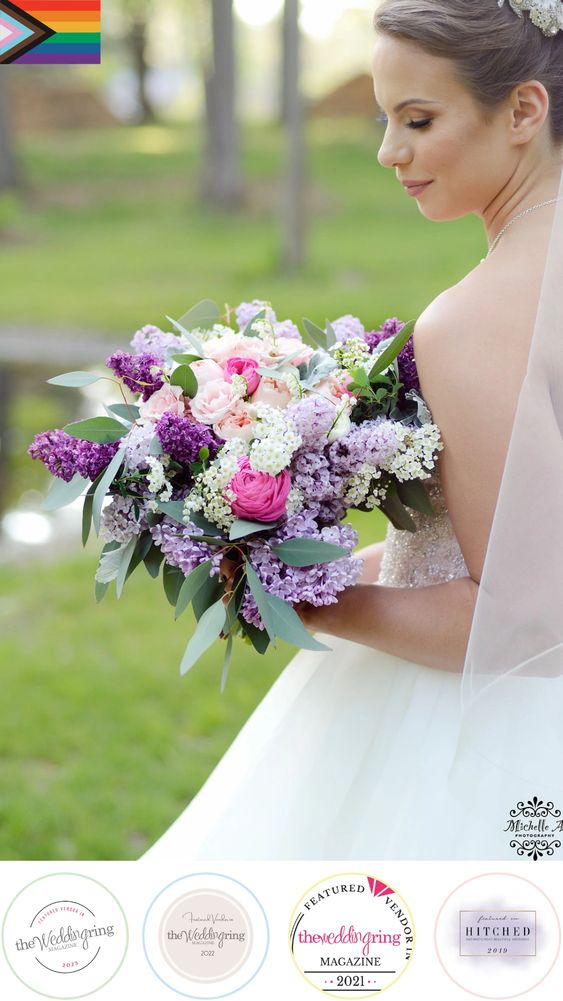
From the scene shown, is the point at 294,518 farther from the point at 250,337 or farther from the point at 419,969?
the point at 419,969

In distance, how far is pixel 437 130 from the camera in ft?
6.11

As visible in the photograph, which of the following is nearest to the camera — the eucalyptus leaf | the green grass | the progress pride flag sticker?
the eucalyptus leaf

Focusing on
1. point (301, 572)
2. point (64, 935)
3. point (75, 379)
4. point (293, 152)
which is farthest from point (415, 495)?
point (293, 152)

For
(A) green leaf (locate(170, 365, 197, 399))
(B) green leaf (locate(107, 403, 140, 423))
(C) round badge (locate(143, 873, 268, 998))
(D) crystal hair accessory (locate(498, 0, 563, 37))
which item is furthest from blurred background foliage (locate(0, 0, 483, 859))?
(D) crystal hair accessory (locate(498, 0, 563, 37))

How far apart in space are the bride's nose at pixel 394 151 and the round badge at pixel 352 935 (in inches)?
46.3

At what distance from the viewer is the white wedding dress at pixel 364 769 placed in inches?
80.0

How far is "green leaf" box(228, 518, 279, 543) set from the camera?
1852mm

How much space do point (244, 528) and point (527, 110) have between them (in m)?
0.81

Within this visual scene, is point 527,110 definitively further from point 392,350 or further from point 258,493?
point 258,493

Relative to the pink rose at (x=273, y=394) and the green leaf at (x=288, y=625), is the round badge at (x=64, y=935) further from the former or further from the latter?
the pink rose at (x=273, y=394)

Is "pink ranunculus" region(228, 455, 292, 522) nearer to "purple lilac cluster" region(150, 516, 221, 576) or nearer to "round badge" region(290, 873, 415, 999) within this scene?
"purple lilac cluster" region(150, 516, 221, 576)

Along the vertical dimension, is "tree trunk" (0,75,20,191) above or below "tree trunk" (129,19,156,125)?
below

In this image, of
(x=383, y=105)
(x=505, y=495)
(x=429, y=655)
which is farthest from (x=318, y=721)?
(x=383, y=105)

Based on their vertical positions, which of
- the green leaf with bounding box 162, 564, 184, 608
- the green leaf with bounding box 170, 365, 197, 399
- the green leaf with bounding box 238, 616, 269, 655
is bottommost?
the green leaf with bounding box 238, 616, 269, 655
